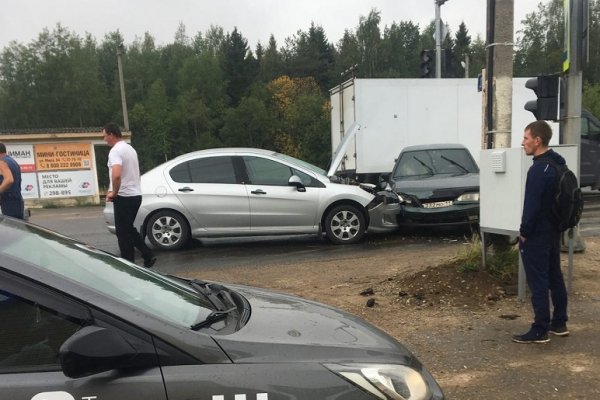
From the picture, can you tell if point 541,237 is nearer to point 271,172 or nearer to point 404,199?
point 404,199

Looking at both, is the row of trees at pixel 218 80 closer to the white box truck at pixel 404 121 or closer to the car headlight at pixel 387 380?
the white box truck at pixel 404 121

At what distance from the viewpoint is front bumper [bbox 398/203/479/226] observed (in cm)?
884

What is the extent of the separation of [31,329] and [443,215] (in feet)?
25.4

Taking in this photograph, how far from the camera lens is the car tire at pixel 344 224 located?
897cm

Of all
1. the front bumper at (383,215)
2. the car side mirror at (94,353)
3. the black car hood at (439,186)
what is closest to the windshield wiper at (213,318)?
the car side mirror at (94,353)

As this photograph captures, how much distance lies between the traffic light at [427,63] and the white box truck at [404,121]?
2.80m

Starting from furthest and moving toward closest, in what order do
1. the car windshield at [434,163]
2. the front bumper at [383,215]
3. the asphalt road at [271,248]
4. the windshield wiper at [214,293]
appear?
1. the car windshield at [434,163]
2. the front bumper at [383,215]
3. the asphalt road at [271,248]
4. the windshield wiper at [214,293]

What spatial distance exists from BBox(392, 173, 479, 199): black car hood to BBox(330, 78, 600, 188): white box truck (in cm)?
432

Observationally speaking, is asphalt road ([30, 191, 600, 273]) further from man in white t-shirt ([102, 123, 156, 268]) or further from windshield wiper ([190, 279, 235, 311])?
windshield wiper ([190, 279, 235, 311])

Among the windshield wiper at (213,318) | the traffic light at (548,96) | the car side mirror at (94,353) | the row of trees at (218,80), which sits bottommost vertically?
the windshield wiper at (213,318)

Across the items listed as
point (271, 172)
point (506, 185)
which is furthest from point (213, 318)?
point (271, 172)

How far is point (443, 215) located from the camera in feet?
29.1

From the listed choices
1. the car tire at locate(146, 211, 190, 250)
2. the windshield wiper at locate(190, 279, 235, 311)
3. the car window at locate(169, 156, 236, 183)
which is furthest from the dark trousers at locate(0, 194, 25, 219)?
the windshield wiper at locate(190, 279, 235, 311)

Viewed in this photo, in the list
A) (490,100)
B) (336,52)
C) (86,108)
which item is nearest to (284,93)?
(336,52)
